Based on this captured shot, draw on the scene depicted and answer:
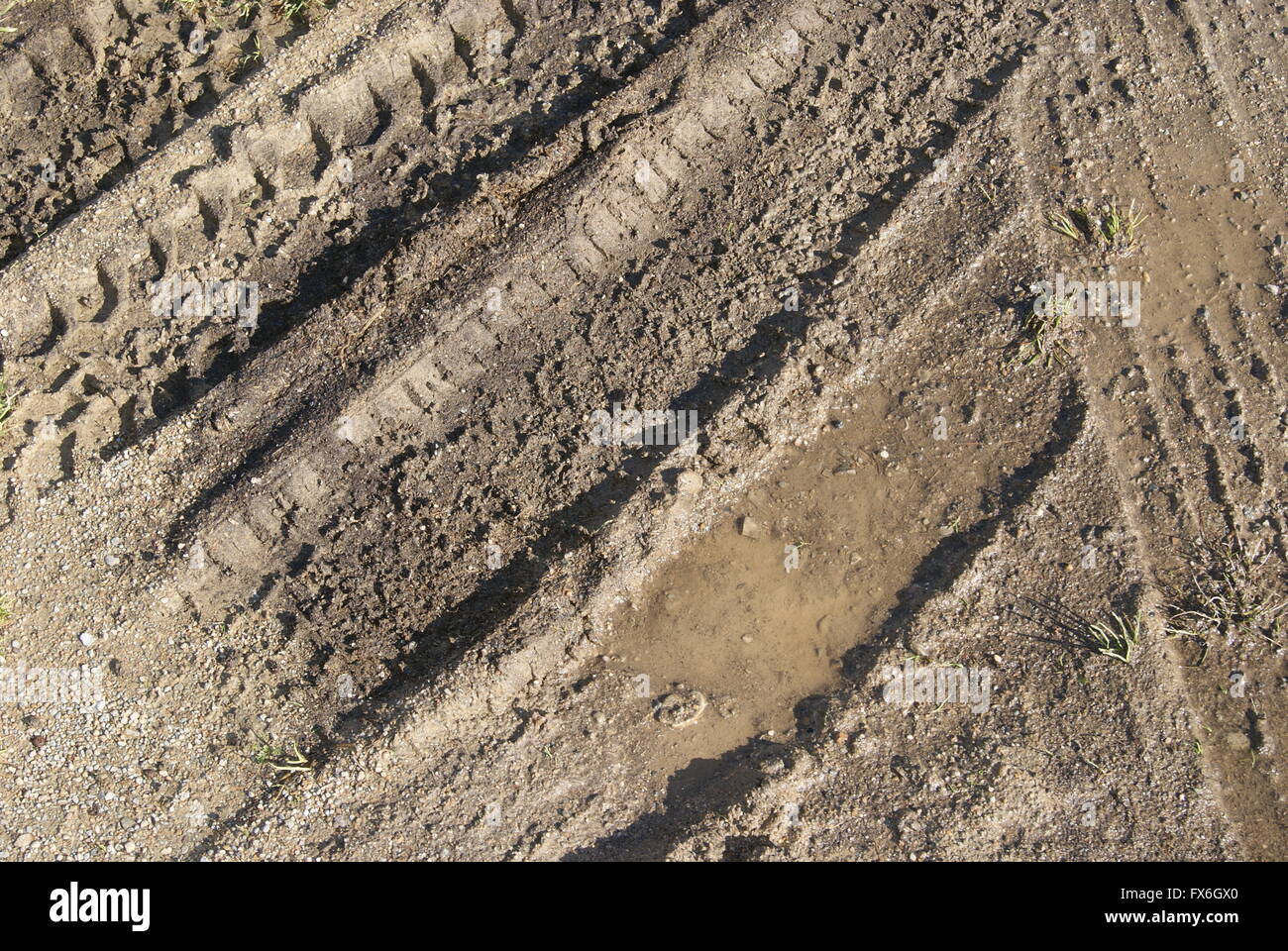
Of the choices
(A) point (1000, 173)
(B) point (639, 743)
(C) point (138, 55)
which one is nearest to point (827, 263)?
(A) point (1000, 173)

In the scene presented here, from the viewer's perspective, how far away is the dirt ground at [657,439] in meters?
4.08

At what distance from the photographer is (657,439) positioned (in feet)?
14.7

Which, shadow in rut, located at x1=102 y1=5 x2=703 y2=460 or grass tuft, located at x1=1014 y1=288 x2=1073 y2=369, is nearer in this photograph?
grass tuft, located at x1=1014 y1=288 x2=1073 y2=369

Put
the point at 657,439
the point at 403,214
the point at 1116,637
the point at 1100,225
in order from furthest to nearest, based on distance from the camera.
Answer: the point at 403,214 < the point at 1100,225 < the point at 657,439 < the point at 1116,637

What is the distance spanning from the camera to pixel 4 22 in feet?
17.8

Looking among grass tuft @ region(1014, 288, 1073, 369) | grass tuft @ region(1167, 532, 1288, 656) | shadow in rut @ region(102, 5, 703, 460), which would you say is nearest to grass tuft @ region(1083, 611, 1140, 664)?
grass tuft @ region(1167, 532, 1288, 656)

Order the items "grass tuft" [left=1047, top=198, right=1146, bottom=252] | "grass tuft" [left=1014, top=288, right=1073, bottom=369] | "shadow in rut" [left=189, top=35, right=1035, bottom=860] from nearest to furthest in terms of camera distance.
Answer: "shadow in rut" [left=189, top=35, right=1035, bottom=860] → "grass tuft" [left=1014, top=288, right=1073, bottom=369] → "grass tuft" [left=1047, top=198, right=1146, bottom=252]

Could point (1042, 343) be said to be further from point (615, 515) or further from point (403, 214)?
point (403, 214)

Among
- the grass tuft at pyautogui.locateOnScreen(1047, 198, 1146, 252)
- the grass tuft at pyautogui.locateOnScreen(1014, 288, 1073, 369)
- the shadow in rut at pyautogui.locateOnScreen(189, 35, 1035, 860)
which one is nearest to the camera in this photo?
the shadow in rut at pyautogui.locateOnScreen(189, 35, 1035, 860)

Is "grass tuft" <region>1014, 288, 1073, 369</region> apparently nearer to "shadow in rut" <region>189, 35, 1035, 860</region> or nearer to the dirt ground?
the dirt ground

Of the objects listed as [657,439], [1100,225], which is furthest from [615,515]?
[1100,225]

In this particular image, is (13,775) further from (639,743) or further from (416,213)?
(416,213)

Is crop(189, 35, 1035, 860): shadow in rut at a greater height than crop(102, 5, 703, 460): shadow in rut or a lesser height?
lesser

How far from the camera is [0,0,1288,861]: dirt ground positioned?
13.4 feet
